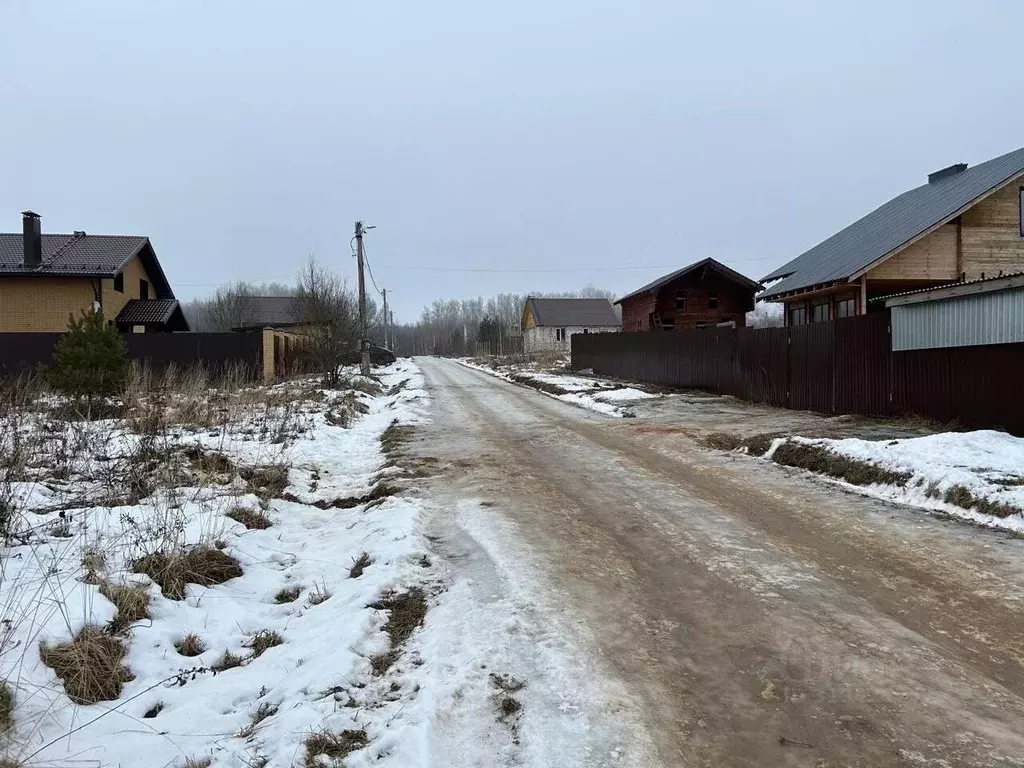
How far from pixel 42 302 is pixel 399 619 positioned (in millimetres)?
30313

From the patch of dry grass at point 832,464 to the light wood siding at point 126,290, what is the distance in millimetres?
27510

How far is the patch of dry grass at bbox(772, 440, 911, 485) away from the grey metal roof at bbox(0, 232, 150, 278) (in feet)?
90.8

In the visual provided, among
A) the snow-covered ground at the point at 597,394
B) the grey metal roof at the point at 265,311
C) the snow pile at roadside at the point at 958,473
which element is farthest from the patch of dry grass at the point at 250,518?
the grey metal roof at the point at 265,311

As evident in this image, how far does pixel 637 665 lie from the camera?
142 inches

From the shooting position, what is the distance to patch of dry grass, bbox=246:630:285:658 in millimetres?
3977

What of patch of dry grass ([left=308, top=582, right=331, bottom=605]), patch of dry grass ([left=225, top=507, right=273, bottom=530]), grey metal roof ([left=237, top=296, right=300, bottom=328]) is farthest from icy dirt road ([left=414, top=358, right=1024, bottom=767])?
grey metal roof ([left=237, top=296, right=300, bottom=328])

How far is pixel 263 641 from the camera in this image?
13.3ft

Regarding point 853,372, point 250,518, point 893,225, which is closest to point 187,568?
point 250,518

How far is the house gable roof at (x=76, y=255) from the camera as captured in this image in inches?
1064

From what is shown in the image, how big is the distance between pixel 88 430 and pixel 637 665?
8485 millimetres

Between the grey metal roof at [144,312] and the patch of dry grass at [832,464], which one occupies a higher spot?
the grey metal roof at [144,312]

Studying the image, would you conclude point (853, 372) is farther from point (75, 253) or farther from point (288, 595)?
point (75, 253)

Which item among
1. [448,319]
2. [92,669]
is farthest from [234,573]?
[448,319]

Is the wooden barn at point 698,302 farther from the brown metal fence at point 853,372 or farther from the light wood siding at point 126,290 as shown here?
the light wood siding at point 126,290
